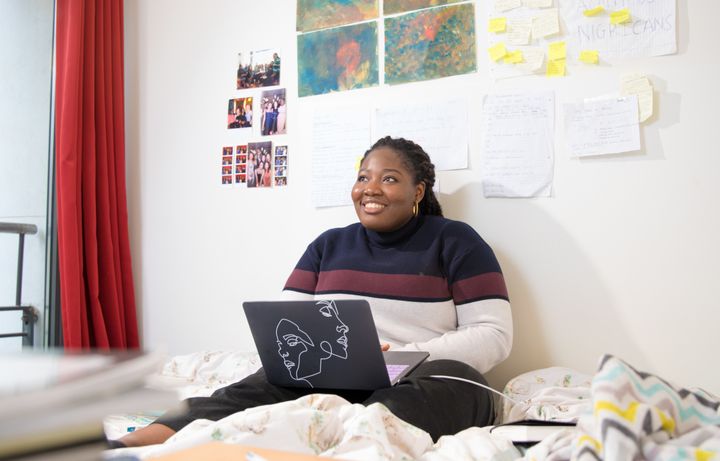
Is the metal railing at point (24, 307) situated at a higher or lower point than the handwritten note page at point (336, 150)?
lower

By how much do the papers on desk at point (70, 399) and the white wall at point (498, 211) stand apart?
139cm

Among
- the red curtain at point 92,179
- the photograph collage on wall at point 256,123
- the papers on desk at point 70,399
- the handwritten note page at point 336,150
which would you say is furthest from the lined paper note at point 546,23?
the papers on desk at point 70,399

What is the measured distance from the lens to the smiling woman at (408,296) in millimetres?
1212

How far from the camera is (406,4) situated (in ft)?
6.69

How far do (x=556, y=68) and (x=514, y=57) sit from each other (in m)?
0.13

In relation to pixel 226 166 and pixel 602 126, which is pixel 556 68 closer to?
pixel 602 126

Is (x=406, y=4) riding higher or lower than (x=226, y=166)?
higher

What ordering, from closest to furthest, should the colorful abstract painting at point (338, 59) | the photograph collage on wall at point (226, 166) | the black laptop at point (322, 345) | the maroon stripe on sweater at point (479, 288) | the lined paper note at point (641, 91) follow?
the black laptop at point (322, 345), the maroon stripe on sweater at point (479, 288), the lined paper note at point (641, 91), the colorful abstract painting at point (338, 59), the photograph collage on wall at point (226, 166)

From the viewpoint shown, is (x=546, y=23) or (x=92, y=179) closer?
(x=546, y=23)

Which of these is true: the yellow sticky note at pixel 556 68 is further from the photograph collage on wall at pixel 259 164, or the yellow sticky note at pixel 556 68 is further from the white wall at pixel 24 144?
the white wall at pixel 24 144

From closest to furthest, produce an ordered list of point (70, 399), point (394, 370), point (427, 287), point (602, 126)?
1. point (70, 399)
2. point (394, 370)
3. point (427, 287)
4. point (602, 126)

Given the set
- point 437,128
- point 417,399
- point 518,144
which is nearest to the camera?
point 417,399

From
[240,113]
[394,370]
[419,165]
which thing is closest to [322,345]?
[394,370]

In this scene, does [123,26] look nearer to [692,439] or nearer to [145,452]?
[145,452]
